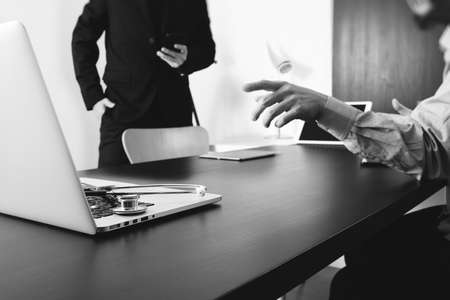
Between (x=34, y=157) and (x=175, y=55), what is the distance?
1488 mm

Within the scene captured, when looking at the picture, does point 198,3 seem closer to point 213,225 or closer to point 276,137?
point 276,137

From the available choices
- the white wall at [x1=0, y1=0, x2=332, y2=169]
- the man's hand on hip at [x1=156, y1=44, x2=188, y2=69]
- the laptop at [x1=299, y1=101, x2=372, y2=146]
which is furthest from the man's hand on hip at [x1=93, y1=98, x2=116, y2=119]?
the laptop at [x1=299, y1=101, x2=372, y2=146]

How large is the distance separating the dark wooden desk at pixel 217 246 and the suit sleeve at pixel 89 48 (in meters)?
1.43

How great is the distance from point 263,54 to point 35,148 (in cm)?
271

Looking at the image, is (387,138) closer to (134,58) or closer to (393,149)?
(393,149)

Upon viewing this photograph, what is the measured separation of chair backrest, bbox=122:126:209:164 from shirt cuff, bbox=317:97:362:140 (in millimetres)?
956

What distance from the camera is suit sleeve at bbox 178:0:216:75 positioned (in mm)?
2111

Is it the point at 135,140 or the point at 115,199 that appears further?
the point at 135,140

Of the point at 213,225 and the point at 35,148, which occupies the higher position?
the point at 35,148

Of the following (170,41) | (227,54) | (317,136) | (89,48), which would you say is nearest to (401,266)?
(317,136)

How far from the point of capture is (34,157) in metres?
0.54

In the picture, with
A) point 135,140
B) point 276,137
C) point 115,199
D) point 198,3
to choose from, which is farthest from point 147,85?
point 115,199

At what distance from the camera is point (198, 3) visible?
2270 millimetres

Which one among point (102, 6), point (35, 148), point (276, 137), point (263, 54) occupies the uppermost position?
point (102, 6)
